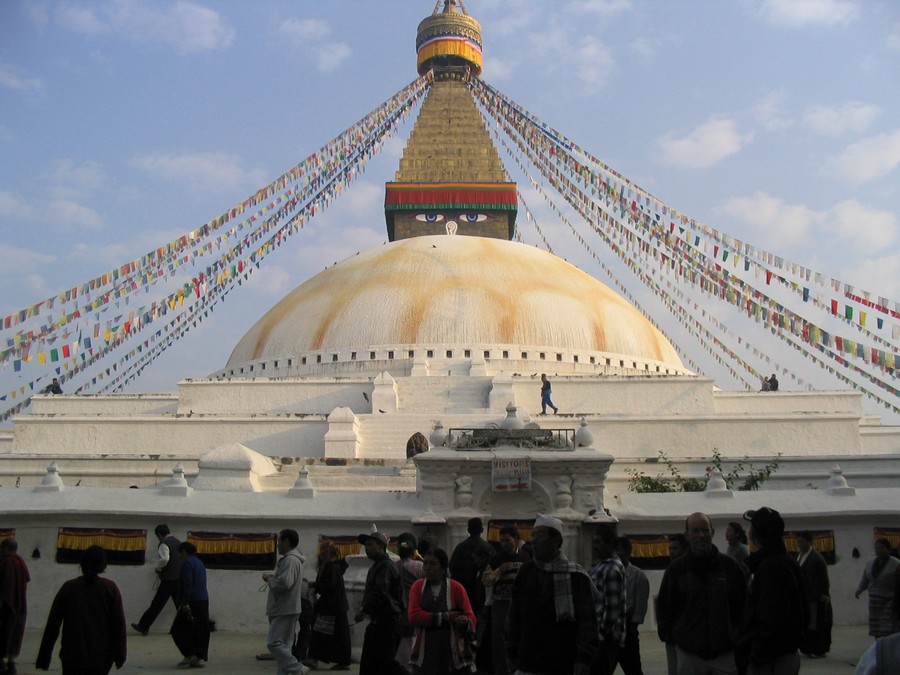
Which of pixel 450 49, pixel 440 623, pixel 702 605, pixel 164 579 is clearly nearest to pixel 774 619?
pixel 702 605

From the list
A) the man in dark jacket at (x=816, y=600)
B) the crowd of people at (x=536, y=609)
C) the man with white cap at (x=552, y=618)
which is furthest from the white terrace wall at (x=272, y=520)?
the man with white cap at (x=552, y=618)

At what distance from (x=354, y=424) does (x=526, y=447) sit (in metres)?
7.73

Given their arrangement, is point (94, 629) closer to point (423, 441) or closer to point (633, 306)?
point (423, 441)

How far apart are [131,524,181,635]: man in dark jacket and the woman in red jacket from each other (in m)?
3.89

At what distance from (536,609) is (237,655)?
14.6ft

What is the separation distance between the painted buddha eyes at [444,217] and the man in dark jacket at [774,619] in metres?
26.5

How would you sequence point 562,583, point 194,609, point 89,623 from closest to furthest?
point 562,583
point 89,623
point 194,609

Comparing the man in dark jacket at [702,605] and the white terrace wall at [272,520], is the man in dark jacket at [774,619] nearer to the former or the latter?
the man in dark jacket at [702,605]

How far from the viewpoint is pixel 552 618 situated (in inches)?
153

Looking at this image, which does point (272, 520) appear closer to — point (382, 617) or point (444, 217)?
point (382, 617)

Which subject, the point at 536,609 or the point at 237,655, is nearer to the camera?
the point at 536,609

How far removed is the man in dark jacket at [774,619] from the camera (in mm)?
3949

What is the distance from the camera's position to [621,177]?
20328mm

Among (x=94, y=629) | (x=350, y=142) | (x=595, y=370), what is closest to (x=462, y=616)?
(x=94, y=629)
